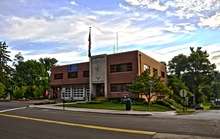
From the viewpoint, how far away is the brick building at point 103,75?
57781 mm

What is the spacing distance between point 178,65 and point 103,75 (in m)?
47.8

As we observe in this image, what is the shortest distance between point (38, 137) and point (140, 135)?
3686 mm

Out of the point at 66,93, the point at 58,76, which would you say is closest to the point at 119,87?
the point at 66,93

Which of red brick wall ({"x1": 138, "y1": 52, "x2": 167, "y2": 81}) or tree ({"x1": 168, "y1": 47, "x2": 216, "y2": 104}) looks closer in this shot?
red brick wall ({"x1": 138, "y1": 52, "x2": 167, "y2": 81})

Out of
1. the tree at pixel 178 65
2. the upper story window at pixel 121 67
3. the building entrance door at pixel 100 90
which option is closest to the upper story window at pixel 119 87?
the upper story window at pixel 121 67

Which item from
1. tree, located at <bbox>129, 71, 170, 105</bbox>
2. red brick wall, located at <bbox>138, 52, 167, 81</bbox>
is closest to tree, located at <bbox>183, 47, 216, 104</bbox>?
red brick wall, located at <bbox>138, 52, 167, 81</bbox>

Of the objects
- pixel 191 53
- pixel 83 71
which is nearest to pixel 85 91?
pixel 83 71

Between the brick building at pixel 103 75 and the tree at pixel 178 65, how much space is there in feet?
106

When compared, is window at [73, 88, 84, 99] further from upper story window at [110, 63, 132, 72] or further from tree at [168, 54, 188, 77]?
tree at [168, 54, 188, 77]

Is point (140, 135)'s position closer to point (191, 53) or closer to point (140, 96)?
point (140, 96)

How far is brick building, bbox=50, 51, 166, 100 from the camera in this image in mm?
57781

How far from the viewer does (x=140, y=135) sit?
1465cm

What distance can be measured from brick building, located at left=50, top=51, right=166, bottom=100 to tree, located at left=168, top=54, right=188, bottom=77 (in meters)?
32.3

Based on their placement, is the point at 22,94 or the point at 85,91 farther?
the point at 22,94
